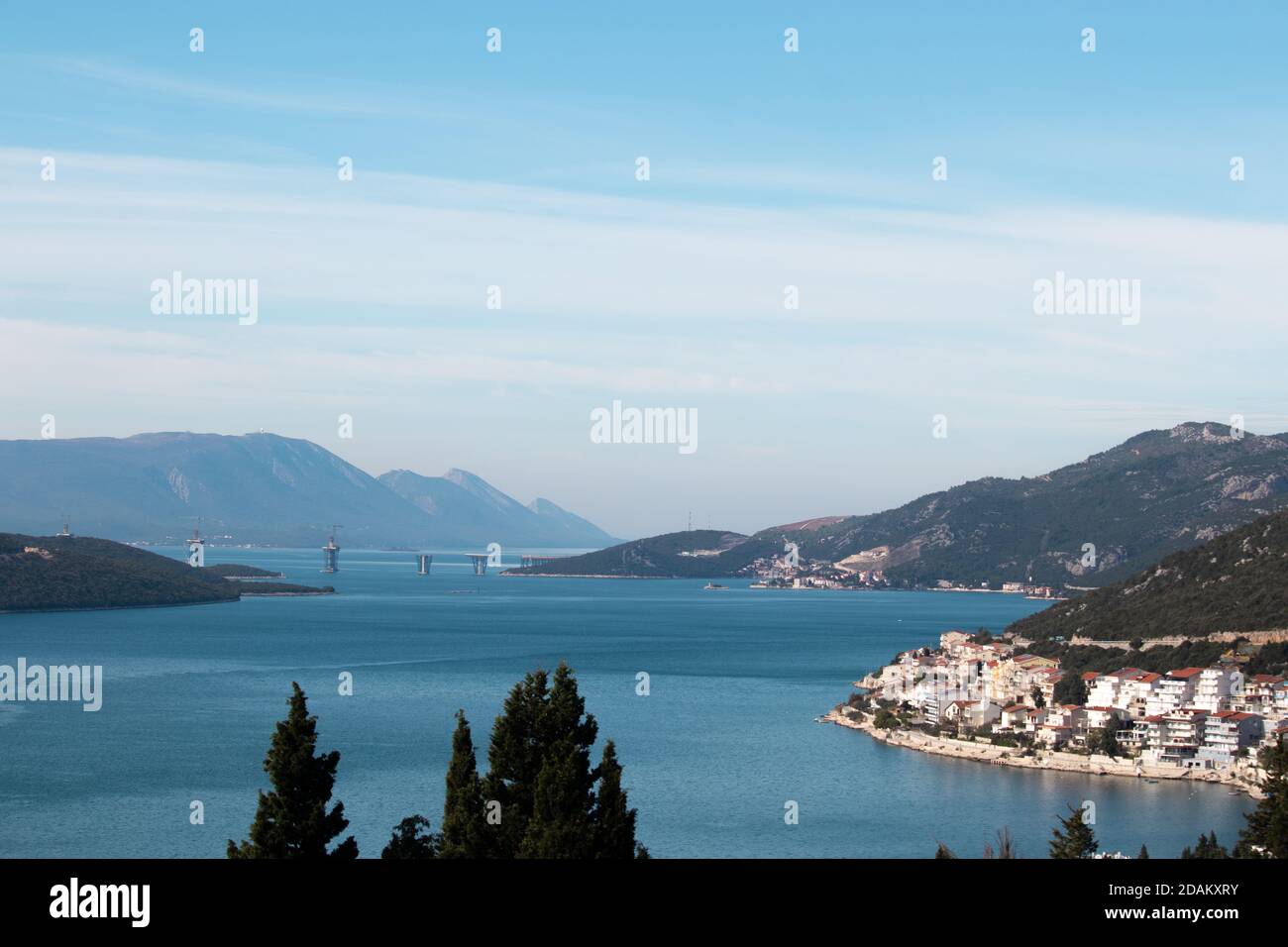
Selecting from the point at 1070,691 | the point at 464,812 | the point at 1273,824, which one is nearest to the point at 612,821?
the point at 464,812

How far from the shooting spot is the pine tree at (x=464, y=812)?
16.5m

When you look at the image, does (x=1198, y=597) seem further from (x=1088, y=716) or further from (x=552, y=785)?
(x=552, y=785)

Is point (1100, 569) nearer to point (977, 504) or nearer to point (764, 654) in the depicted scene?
point (977, 504)

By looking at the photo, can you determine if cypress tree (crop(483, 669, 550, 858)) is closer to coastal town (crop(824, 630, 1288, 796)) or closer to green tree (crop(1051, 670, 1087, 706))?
coastal town (crop(824, 630, 1288, 796))

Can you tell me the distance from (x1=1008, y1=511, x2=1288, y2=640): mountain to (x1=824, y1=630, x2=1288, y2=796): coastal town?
16.2ft

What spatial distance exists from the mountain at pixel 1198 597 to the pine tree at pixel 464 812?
42.1m

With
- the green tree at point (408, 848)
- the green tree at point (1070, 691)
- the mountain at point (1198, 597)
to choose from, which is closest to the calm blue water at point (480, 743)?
the green tree at point (408, 848)

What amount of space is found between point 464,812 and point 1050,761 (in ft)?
88.2

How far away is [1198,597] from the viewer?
6059 cm

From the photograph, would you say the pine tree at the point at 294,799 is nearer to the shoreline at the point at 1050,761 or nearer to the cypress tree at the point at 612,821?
the cypress tree at the point at 612,821

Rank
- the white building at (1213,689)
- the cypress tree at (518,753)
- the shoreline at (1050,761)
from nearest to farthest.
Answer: the cypress tree at (518,753)
the shoreline at (1050,761)
the white building at (1213,689)

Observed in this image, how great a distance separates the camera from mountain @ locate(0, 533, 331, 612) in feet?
331
